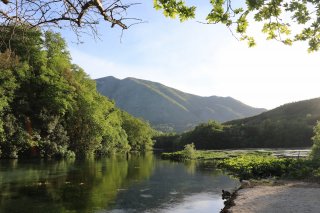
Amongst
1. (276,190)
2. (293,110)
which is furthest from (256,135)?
(276,190)

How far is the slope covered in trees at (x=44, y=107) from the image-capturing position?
189 ft

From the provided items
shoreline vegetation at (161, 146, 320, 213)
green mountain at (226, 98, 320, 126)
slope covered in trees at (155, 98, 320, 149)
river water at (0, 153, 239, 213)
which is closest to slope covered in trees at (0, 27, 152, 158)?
river water at (0, 153, 239, 213)

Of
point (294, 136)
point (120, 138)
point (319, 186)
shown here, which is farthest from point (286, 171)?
point (294, 136)

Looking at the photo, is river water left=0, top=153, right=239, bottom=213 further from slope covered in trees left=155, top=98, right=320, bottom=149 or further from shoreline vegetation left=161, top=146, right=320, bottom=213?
slope covered in trees left=155, top=98, right=320, bottom=149

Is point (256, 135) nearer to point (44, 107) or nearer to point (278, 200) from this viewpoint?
point (44, 107)

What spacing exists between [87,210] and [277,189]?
11887mm

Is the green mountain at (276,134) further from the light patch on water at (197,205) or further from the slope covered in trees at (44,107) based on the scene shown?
the light patch on water at (197,205)

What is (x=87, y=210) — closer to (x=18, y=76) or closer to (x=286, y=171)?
(x=286, y=171)

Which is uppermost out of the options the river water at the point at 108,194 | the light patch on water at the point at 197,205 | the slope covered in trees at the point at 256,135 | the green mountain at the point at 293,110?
the green mountain at the point at 293,110

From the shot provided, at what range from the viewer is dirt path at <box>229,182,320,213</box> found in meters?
17.0

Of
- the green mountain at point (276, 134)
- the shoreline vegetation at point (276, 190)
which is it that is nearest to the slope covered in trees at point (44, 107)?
the shoreline vegetation at point (276, 190)

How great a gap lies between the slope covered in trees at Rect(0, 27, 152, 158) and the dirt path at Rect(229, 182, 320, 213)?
133 ft

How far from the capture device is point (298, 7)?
8953 millimetres

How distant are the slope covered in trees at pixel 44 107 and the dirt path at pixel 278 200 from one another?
40.4m
